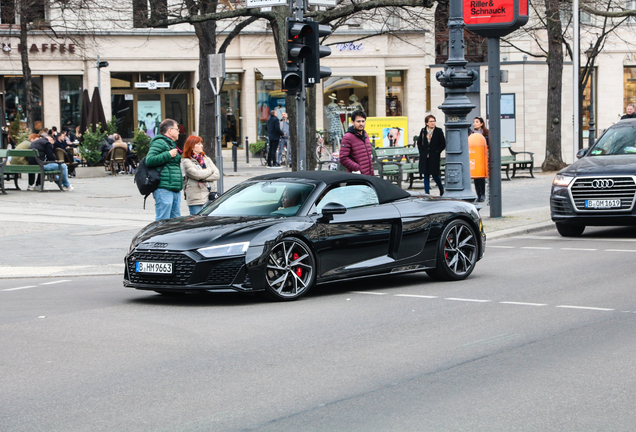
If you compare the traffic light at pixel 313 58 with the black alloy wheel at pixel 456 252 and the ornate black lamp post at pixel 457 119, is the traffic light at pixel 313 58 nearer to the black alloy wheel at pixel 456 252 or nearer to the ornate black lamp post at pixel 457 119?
the ornate black lamp post at pixel 457 119

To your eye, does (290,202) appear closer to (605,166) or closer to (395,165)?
(605,166)

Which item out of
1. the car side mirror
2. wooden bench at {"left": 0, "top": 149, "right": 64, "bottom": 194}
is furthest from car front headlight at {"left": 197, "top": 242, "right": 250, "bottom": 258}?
wooden bench at {"left": 0, "top": 149, "right": 64, "bottom": 194}

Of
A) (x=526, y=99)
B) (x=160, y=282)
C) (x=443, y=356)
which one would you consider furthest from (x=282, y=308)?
(x=526, y=99)

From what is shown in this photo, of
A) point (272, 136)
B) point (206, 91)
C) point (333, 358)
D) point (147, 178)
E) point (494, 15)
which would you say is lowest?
point (333, 358)

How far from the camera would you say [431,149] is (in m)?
20.6

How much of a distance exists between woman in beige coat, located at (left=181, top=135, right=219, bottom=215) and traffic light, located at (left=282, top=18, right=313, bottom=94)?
158 centimetres

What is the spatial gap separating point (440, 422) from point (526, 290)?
500 cm

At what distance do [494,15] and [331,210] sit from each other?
28.3 ft

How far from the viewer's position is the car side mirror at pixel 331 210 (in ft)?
31.7

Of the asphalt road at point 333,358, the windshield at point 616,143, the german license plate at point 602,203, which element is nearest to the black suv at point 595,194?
the german license plate at point 602,203

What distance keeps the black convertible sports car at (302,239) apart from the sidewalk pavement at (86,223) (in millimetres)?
2876

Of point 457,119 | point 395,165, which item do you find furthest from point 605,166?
point 395,165

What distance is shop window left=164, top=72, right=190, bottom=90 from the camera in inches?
1737

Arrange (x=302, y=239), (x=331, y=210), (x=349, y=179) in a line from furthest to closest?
1. (x=349, y=179)
2. (x=331, y=210)
3. (x=302, y=239)
